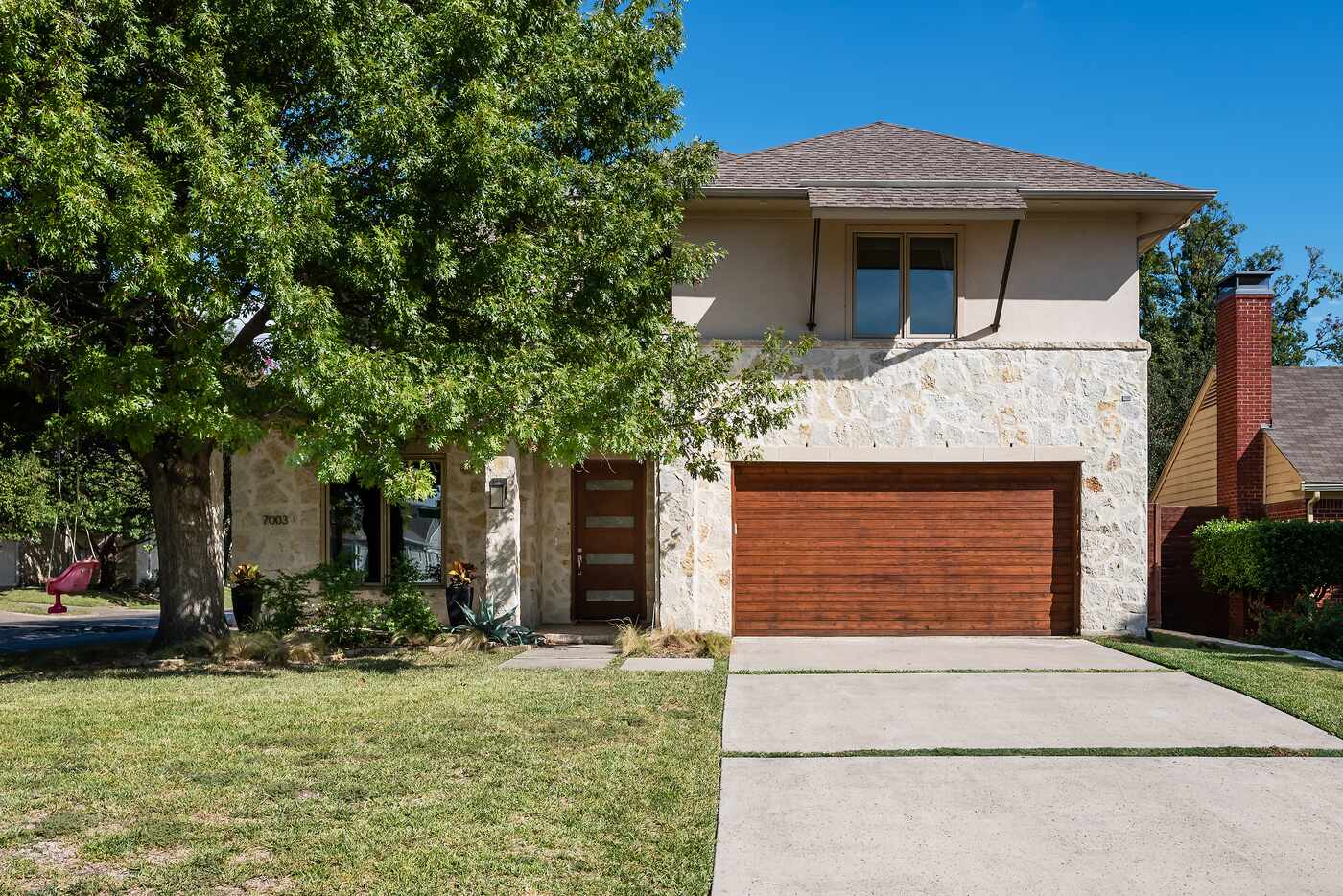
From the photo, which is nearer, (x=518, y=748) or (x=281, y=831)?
(x=281, y=831)

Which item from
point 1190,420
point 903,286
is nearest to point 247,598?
point 903,286

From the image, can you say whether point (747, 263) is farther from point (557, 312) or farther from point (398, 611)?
point (398, 611)

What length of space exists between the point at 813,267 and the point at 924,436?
2.53 metres

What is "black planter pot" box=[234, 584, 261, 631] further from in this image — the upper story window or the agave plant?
the upper story window

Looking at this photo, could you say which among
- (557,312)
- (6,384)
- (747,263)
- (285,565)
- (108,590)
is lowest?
(108,590)

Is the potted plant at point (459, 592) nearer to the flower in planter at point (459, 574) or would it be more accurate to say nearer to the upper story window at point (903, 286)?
the flower in planter at point (459, 574)

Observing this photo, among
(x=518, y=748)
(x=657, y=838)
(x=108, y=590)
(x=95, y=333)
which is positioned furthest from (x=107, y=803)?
(x=108, y=590)

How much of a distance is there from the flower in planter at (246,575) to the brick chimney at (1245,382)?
14.6m

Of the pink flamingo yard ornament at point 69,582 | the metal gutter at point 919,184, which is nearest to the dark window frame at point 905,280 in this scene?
the metal gutter at point 919,184

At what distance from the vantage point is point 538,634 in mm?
13445

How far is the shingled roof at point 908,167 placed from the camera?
13000mm

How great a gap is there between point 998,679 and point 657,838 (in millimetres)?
5614

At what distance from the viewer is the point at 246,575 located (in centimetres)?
1398

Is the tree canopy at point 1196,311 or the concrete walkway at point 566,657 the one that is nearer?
the concrete walkway at point 566,657
